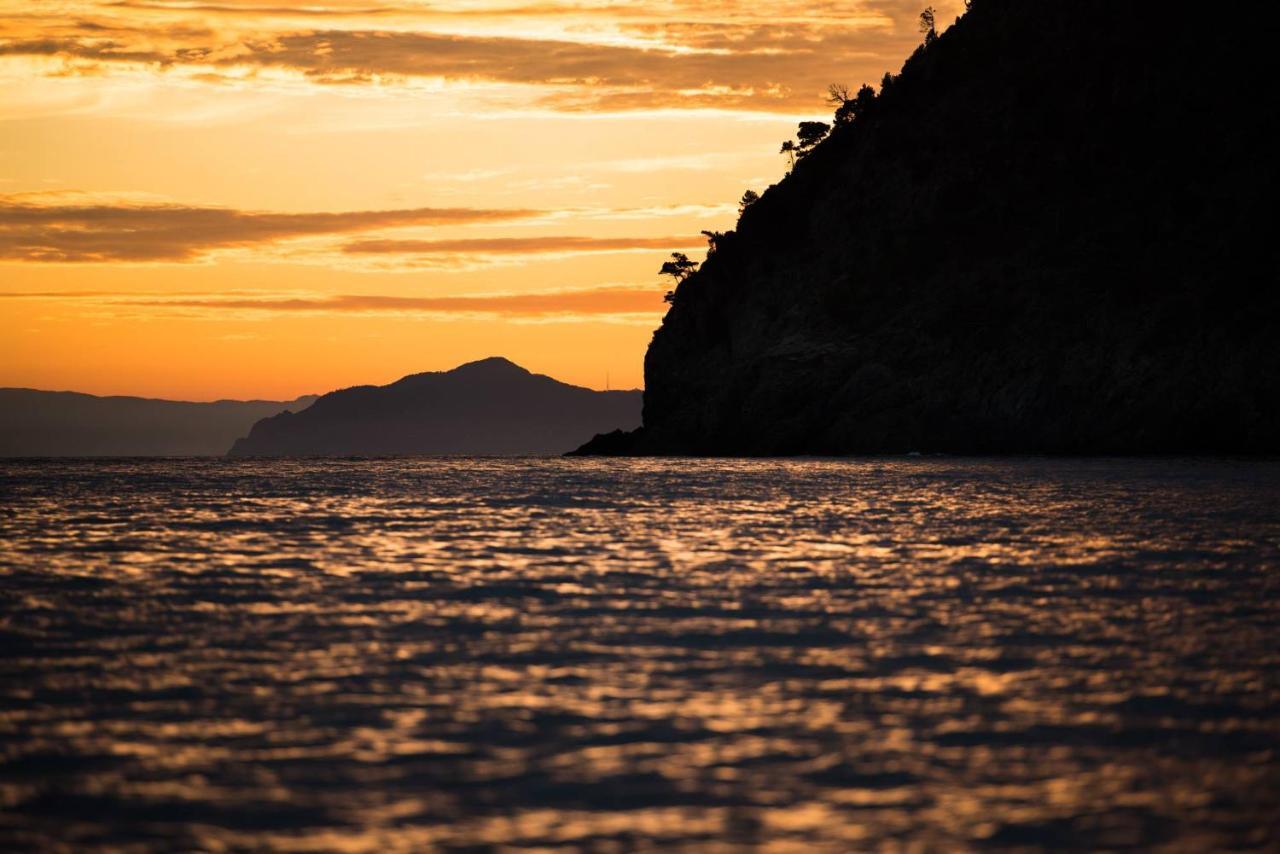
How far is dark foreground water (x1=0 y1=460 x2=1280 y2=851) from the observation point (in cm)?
1013

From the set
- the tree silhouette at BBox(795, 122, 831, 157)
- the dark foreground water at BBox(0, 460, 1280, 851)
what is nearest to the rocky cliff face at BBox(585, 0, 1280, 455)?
the tree silhouette at BBox(795, 122, 831, 157)

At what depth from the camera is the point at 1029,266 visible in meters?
119

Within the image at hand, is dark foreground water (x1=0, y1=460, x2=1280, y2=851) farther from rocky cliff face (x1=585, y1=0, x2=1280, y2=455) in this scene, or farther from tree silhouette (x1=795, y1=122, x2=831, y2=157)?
tree silhouette (x1=795, y1=122, x2=831, y2=157)

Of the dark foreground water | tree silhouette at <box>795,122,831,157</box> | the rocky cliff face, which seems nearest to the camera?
the dark foreground water

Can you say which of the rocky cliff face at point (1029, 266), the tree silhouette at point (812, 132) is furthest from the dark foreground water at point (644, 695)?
the tree silhouette at point (812, 132)

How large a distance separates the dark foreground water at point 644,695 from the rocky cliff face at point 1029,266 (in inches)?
3034

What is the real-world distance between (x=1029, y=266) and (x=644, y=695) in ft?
364

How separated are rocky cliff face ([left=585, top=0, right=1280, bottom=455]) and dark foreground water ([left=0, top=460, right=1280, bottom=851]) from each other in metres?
77.1

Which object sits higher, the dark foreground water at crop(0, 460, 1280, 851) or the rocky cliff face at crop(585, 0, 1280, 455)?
the rocky cliff face at crop(585, 0, 1280, 455)

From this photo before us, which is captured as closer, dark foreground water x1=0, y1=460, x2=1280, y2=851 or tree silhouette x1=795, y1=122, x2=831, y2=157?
dark foreground water x1=0, y1=460, x2=1280, y2=851

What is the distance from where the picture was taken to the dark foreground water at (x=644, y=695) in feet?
33.2

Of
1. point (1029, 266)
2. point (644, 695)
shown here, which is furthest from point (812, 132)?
point (644, 695)

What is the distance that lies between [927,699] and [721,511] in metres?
33.6

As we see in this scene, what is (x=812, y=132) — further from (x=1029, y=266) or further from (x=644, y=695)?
(x=644, y=695)
